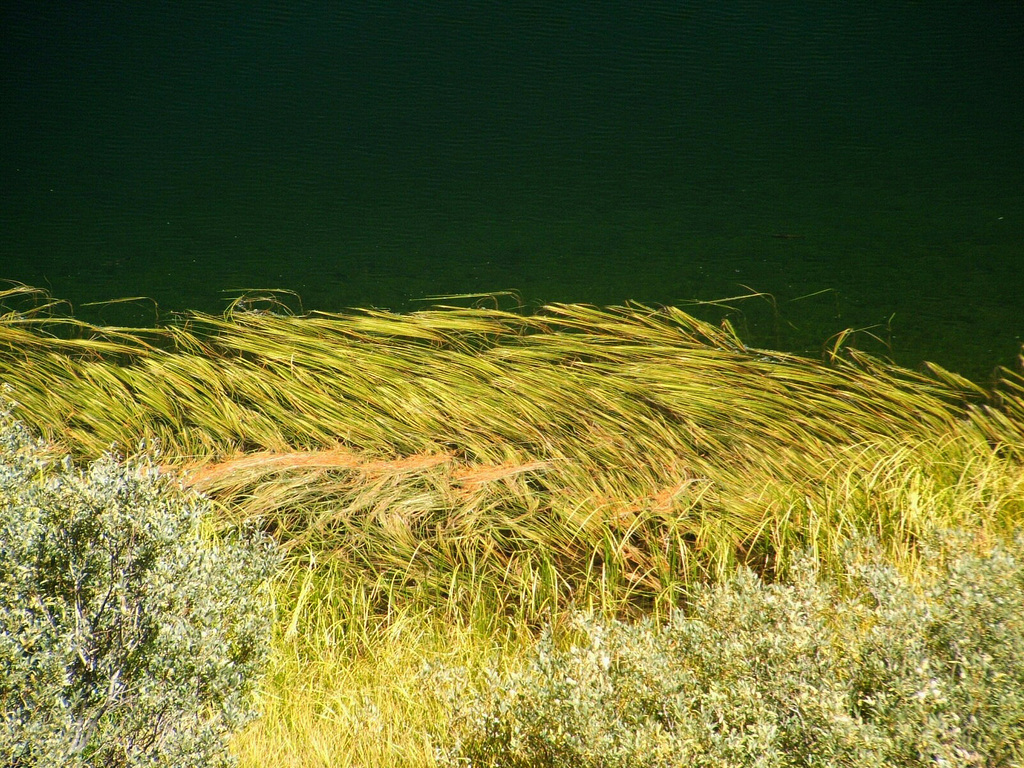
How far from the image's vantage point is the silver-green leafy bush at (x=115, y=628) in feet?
3.86

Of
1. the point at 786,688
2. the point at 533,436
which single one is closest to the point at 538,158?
the point at 533,436

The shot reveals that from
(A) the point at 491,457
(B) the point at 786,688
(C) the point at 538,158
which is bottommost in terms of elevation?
(A) the point at 491,457

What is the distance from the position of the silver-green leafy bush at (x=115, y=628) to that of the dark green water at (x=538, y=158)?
1298mm

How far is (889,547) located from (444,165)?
183cm

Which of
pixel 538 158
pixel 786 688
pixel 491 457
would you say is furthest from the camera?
pixel 538 158

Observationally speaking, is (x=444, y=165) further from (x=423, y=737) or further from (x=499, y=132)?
(x=423, y=737)

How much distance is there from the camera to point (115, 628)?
1298 millimetres

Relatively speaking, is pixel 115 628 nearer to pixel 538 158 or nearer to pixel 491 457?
pixel 491 457

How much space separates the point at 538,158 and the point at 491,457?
3.43 ft

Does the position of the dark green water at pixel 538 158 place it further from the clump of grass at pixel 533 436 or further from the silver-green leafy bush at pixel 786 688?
the silver-green leafy bush at pixel 786 688

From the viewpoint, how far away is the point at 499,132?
7.95 ft

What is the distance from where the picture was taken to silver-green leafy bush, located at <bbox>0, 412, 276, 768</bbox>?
3.86 ft

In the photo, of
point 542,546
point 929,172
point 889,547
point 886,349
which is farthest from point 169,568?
point 929,172

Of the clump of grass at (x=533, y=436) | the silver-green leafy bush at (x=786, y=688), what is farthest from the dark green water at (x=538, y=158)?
the silver-green leafy bush at (x=786, y=688)
